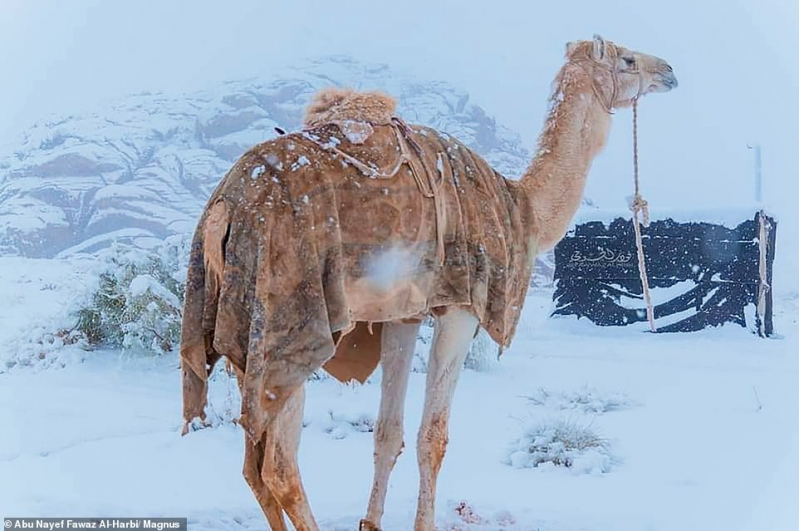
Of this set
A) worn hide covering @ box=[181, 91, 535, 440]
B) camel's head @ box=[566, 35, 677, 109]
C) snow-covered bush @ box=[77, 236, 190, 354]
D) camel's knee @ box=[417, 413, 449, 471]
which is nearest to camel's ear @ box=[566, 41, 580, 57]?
camel's head @ box=[566, 35, 677, 109]

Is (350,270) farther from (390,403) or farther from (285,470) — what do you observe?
(390,403)

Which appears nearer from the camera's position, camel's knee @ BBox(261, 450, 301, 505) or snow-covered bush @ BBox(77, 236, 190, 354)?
camel's knee @ BBox(261, 450, 301, 505)

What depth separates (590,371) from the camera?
809 cm

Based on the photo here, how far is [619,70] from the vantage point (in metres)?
3.89

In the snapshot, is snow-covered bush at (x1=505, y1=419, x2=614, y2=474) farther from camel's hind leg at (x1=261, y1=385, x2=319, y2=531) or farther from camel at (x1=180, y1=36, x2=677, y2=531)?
camel's hind leg at (x1=261, y1=385, x2=319, y2=531)

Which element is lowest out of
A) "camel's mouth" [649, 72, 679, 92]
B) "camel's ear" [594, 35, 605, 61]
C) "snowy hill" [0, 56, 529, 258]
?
"snowy hill" [0, 56, 529, 258]

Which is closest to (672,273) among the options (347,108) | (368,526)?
(368,526)

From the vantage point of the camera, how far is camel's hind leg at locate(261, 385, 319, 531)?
263 cm

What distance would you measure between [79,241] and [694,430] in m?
15.8

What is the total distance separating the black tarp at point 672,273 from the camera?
34.6 feet

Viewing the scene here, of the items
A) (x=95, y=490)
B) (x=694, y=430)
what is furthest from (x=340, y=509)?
(x=694, y=430)

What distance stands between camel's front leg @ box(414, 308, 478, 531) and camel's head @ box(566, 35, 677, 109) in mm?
1465

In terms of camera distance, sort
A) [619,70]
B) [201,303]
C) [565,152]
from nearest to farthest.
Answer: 1. [201,303]
2. [565,152]
3. [619,70]

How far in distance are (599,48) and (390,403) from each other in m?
1.95
